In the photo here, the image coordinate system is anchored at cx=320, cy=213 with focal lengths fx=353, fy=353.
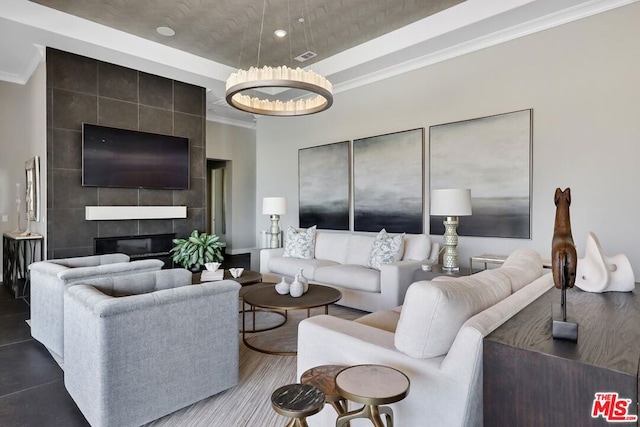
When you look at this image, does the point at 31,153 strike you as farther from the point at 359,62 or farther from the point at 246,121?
the point at 359,62

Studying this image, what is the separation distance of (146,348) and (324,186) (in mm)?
4262

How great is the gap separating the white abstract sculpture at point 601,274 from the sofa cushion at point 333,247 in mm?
3070

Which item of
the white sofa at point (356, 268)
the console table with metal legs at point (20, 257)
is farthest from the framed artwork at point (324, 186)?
the console table with metal legs at point (20, 257)

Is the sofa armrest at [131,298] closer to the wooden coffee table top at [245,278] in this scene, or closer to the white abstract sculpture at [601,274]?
the wooden coffee table top at [245,278]

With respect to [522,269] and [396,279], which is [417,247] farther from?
[522,269]

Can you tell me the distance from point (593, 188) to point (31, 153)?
726 cm

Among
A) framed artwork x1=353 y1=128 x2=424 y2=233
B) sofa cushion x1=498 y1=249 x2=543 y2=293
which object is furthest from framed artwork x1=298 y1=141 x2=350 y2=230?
sofa cushion x1=498 y1=249 x2=543 y2=293

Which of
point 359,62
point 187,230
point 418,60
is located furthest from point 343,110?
point 187,230

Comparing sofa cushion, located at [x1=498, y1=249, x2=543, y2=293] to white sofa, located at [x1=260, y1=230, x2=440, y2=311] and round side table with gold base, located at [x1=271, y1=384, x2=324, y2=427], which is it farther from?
white sofa, located at [x1=260, y1=230, x2=440, y2=311]

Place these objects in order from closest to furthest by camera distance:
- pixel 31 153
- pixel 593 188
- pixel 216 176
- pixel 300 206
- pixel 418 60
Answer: pixel 593 188 → pixel 418 60 → pixel 31 153 → pixel 300 206 → pixel 216 176

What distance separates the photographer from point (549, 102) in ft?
12.0

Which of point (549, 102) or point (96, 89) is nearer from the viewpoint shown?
point (549, 102)

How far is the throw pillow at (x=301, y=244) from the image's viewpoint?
5.15m

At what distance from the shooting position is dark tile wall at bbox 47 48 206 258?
14.7 feet
